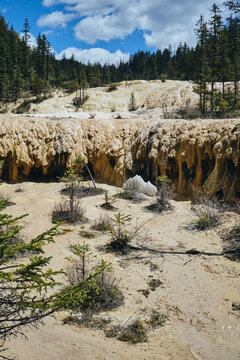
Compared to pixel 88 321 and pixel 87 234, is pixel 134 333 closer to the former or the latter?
pixel 88 321

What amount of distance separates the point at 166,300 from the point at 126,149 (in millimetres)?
11109

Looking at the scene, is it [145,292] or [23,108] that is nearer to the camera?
[145,292]

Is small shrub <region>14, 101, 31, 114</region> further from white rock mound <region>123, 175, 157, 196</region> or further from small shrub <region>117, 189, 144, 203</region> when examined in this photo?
small shrub <region>117, 189, 144, 203</region>

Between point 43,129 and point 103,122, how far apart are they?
392 cm

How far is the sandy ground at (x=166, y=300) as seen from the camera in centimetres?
365

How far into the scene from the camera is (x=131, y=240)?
26.9 feet

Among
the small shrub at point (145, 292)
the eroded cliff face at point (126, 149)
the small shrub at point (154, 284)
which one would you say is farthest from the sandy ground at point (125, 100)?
the small shrub at point (145, 292)

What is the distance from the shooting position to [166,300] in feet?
17.1

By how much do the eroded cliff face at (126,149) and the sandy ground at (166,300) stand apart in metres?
2.87

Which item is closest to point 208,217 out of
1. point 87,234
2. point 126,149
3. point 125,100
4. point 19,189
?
point 87,234

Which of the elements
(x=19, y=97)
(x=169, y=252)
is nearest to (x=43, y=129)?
(x=169, y=252)

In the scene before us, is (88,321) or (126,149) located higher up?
(126,149)

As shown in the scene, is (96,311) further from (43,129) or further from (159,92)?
(159,92)

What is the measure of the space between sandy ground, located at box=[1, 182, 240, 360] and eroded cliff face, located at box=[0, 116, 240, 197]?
2.87 m
